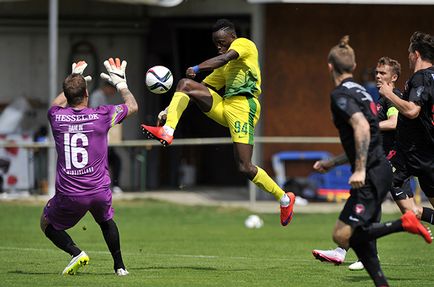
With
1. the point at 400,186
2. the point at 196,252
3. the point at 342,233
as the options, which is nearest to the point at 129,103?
the point at 342,233

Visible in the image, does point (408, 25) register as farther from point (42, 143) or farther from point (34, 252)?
point (34, 252)

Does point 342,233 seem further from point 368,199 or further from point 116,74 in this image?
point 116,74

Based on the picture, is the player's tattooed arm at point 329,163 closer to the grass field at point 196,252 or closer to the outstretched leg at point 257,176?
the grass field at point 196,252

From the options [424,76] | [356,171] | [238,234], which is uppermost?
[424,76]

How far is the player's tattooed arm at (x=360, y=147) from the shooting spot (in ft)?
31.6

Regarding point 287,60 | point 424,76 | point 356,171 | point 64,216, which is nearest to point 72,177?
point 64,216

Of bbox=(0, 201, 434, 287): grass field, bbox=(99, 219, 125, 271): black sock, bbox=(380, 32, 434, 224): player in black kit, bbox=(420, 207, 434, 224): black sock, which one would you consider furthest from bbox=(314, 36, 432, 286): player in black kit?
bbox=(99, 219, 125, 271): black sock

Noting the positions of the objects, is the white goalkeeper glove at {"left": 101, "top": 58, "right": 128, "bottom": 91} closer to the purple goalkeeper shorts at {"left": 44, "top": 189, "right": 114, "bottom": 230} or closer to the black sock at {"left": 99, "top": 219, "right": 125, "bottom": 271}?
the purple goalkeeper shorts at {"left": 44, "top": 189, "right": 114, "bottom": 230}

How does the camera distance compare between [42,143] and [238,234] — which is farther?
[42,143]

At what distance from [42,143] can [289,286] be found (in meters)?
11.3

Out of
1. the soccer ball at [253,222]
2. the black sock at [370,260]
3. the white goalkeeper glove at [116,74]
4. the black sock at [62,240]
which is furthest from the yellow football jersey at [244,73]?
the soccer ball at [253,222]

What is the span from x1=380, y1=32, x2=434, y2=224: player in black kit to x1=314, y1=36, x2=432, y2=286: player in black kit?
175cm

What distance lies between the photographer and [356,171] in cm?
966

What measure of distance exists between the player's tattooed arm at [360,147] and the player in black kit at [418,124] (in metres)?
2.05
